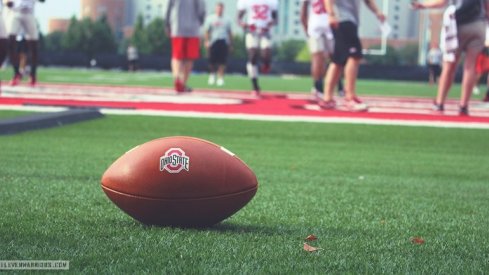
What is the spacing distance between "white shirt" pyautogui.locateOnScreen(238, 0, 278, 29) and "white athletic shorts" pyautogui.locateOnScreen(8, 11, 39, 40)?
3513 millimetres

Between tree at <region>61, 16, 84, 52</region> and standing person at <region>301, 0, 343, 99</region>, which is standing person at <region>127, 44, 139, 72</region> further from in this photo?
tree at <region>61, 16, 84, 52</region>

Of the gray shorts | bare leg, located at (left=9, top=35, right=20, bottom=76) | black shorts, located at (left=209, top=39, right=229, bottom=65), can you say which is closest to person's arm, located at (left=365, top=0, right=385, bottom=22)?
the gray shorts

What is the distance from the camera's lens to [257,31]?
48.9ft

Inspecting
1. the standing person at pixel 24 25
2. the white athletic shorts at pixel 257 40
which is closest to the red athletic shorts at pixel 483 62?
the white athletic shorts at pixel 257 40

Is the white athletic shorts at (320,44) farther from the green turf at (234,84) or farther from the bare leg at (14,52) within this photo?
the green turf at (234,84)

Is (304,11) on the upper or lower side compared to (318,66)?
upper

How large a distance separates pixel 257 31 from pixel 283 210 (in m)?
11.0

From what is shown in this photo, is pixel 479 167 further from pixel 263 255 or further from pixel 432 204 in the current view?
pixel 263 255

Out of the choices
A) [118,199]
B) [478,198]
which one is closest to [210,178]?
[118,199]

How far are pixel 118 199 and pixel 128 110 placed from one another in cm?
682

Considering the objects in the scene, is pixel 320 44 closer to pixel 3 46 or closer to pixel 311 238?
pixel 3 46

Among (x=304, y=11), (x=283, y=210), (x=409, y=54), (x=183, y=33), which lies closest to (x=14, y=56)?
(x=183, y=33)

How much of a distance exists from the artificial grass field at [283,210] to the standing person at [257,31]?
6.76 m

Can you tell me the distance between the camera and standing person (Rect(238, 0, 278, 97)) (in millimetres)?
14852
